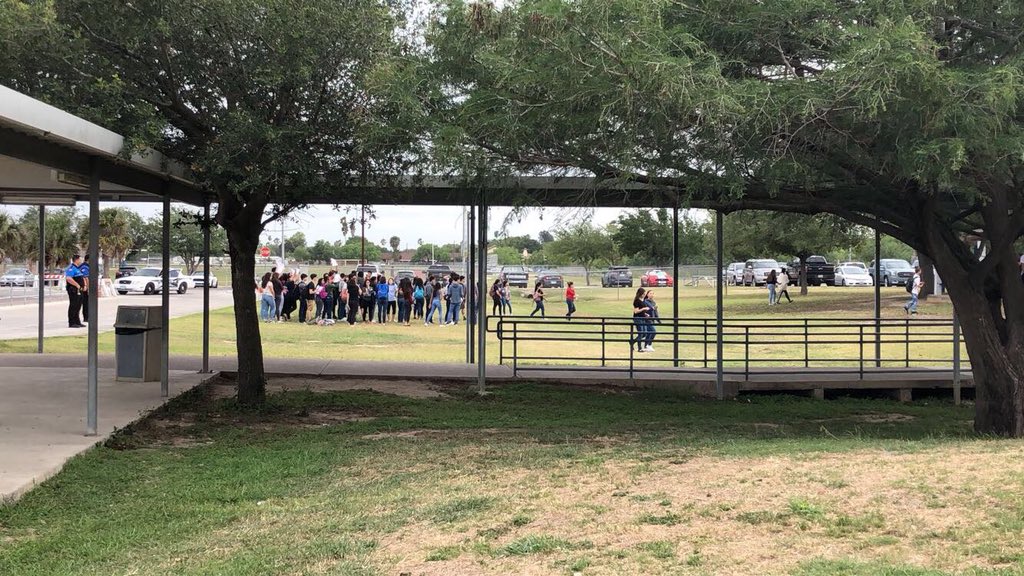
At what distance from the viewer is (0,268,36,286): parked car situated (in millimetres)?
45000

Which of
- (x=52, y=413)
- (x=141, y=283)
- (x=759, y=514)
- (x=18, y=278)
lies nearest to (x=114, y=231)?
(x=18, y=278)

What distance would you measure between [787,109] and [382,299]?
19.8 m

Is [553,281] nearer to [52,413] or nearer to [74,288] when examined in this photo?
[74,288]

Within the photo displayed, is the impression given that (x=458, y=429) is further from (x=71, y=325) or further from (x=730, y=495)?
(x=71, y=325)

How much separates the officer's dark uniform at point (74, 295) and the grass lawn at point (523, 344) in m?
0.94

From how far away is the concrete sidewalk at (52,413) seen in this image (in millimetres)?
7088

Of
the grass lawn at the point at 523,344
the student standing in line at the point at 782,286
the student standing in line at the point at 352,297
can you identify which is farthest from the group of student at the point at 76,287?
the student standing in line at the point at 782,286

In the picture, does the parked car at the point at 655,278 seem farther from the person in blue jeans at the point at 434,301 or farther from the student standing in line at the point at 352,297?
the student standing in line at the point at 352,297

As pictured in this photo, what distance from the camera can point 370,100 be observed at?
9156 millimetres

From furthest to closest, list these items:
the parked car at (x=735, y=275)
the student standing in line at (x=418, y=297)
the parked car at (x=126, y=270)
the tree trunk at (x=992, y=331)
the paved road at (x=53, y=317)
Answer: the parked car at (x=126, y=270), the parked car at (x=735, y=275), the student standing in line at (x=418, y=297), the paved road at (x=53, y=317), the tree trunk at (x=992, y=331)

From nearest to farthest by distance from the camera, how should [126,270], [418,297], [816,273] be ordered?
[418,297]
[816,273]
[126,270]

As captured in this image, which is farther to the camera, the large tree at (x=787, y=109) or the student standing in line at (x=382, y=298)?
the student standing in line at (x=382, y=298)

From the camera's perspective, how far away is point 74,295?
20.9m

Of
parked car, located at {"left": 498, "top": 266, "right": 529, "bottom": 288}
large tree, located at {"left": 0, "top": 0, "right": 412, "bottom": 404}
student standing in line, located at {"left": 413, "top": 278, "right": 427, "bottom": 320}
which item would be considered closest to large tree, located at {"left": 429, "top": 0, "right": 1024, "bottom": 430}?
large tree, located at {"left": 0, "top": 0, "right": 412, "bottom": 404}
